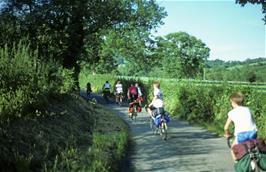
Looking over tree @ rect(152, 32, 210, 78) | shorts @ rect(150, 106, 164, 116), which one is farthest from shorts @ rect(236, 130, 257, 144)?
tree @ rect(152, 32, 210, 78)

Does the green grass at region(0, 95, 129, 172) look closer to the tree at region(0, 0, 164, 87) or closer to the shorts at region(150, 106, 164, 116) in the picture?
the shorts at region(150, 106, 164, 116)

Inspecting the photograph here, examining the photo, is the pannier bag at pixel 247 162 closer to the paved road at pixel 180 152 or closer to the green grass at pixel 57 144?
the green grass at pixel 57 144

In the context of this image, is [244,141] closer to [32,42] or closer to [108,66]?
[32,42]

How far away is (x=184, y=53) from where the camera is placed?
11631 cm

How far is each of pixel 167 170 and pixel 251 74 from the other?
5512cm

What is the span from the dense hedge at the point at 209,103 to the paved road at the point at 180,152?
1.56m

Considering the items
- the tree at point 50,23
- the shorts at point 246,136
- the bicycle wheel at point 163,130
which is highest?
the tree at point 50,23

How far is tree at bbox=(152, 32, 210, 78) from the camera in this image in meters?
110

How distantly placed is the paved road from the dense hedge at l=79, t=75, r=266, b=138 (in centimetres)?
156

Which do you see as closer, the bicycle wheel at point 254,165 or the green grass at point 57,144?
the bicycle wheel at point 254,165

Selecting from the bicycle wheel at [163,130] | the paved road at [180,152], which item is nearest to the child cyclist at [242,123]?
the paved road at [180,152]

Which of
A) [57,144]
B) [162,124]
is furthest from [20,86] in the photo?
[162,124]

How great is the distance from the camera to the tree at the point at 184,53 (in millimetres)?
110125

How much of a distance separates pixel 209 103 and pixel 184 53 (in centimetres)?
9194
